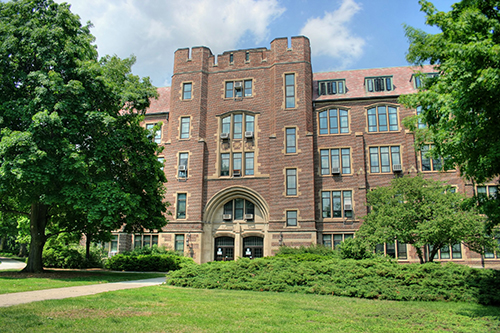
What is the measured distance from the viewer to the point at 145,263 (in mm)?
26953

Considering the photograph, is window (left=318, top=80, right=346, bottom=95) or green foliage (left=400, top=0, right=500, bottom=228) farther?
window (left=318, top=80, right=346, bottom=95)

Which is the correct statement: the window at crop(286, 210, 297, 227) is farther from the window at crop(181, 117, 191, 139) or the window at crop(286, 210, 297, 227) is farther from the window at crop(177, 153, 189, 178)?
the window at crop(181, 117, 191, 139)

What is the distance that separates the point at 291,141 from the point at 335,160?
3914 mm

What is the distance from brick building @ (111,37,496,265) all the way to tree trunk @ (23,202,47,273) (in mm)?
11233

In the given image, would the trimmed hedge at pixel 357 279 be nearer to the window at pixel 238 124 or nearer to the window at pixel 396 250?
the window at pixel 396 250

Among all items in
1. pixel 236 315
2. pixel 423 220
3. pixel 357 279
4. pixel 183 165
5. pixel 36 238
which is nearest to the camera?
pixel 236 315

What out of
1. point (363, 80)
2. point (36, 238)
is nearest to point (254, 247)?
point (36, 238)

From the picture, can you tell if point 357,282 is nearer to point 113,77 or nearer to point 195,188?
point 113,77

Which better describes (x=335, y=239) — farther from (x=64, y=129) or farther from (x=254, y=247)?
(x=64, y=129)

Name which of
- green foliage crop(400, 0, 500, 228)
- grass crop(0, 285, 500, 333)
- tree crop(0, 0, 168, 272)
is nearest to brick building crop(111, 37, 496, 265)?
tree crop(0, 0, 168, 272)

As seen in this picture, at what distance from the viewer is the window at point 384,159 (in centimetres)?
3052

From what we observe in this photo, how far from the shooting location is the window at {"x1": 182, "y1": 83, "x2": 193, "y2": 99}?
111ft

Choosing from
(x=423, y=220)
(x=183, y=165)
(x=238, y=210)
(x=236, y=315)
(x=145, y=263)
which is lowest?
(x=145, y=263)

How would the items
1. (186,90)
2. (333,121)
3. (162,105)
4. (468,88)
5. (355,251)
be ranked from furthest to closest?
(162,105), (186,90), (333,121), (355,251), (468,88)
